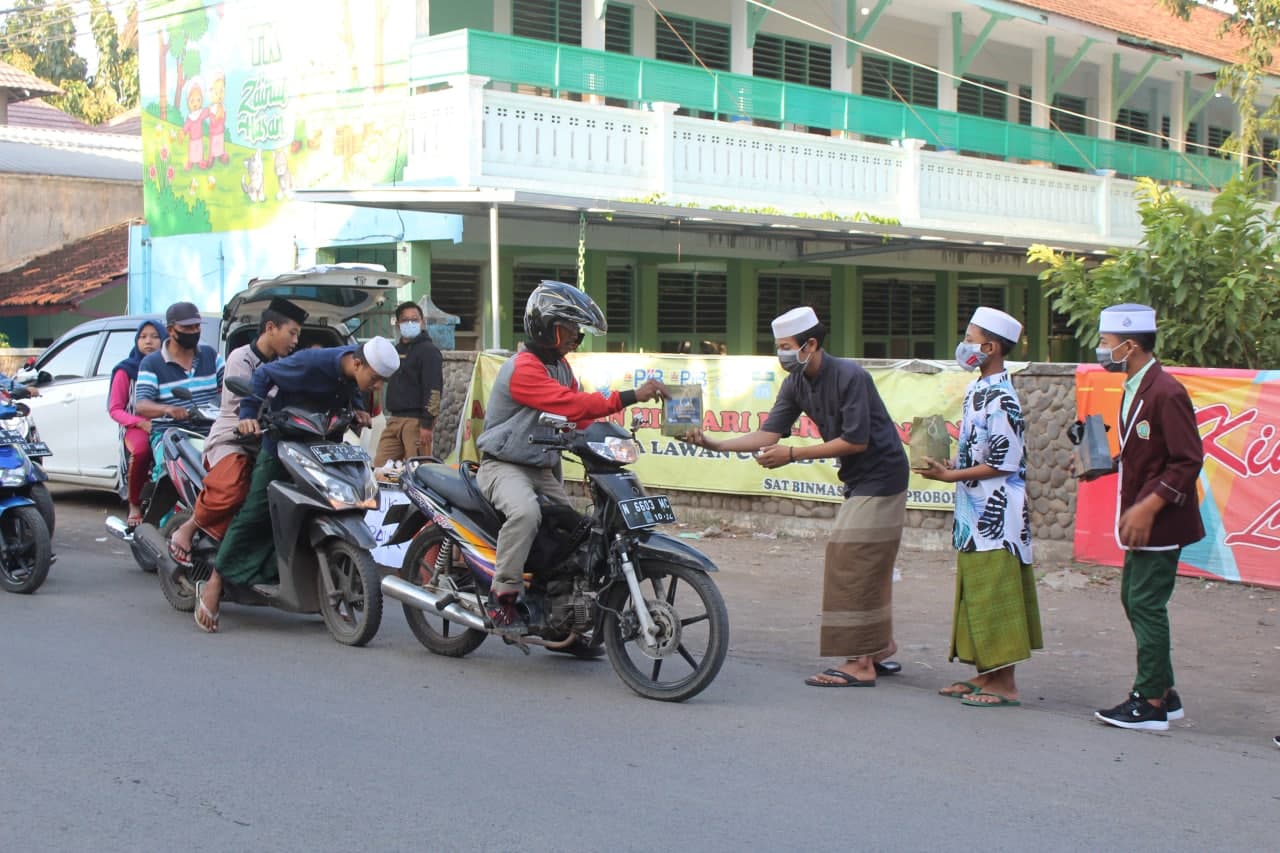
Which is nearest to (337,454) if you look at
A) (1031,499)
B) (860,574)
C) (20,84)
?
(860,574)

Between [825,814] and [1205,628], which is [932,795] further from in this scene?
[1205,628]

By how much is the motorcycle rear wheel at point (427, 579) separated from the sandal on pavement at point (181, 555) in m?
1.47

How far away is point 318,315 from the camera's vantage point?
35.3 feet

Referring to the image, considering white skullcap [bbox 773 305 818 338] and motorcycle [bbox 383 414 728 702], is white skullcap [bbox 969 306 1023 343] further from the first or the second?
motorcycle [bbox 383 414 728 702]

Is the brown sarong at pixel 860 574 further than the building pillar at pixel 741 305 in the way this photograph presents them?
No

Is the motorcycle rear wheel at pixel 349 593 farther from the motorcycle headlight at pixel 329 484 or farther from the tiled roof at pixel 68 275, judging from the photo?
the tiled roof at pixel 68 275

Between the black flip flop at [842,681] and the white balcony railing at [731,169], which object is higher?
the white balcony railing at [731,169]

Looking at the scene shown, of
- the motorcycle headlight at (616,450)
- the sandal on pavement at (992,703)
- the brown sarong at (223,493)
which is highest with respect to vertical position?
the motorcycle headlight at (616,450)

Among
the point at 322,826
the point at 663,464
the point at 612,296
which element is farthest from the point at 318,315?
the point at 612,296

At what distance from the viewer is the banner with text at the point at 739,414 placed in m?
10.8

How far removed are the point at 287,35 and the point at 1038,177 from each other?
11.1 meters

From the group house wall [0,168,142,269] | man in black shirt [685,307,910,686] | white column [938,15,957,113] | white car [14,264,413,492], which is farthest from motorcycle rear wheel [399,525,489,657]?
house wall [0,168,142,269]

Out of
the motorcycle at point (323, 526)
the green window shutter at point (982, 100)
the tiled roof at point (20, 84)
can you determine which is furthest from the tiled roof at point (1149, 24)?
the tiled roof at point (20, 84)

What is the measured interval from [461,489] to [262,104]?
13731 millimetres
